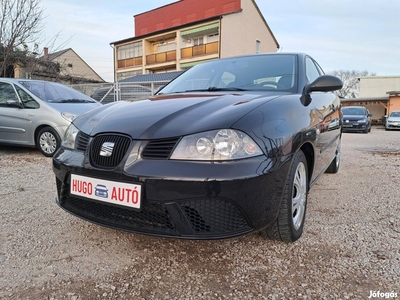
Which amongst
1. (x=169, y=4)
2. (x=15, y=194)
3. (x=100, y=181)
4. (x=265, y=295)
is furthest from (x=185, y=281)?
(x=169, y=4)

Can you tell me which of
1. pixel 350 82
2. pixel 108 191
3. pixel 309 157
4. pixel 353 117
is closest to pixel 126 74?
pixel 353 117

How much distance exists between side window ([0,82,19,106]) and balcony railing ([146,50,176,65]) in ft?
71.8

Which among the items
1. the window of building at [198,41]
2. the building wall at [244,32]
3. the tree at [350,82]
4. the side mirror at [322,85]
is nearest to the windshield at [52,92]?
the side mirror at [322,85]

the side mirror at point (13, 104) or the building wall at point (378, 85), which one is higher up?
the building wall at point (378, 85)

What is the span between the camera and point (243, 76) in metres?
2.68

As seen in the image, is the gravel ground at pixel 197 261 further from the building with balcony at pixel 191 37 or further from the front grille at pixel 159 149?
the building with balcony at pixel 191 37

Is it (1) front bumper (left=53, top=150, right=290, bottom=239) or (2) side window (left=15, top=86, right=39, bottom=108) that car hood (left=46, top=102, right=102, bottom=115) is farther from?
(1) front bumper (left=53, top=150, right=290, bottom=239)

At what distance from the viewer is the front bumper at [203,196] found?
146 centimetres

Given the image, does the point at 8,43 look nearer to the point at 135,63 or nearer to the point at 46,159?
the point at 46,159

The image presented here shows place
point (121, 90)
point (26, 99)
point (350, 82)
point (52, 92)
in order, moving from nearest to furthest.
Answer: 1. point (26, 99)
2. point (52, 92)
3. point (121, 90)
4. point (350, 82)

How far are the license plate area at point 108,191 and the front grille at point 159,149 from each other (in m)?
0.17

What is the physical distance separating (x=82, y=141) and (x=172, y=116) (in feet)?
2.05

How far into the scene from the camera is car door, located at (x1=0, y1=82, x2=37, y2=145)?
199 inches

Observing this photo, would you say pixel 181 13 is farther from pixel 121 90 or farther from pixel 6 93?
pixel 6 93
